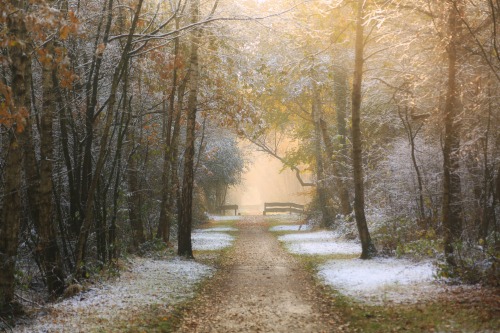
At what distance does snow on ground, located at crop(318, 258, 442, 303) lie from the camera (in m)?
8.88

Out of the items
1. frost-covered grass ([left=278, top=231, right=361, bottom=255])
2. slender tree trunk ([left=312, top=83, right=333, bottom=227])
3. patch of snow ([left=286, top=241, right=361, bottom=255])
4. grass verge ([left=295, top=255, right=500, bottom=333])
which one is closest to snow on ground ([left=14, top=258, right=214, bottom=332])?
grass verge ([left=295, top=255, right=500, bottom=333])

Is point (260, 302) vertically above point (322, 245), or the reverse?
point (322, 245)

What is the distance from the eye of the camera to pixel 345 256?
593 inches

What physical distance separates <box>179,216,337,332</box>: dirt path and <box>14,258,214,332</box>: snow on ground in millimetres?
653

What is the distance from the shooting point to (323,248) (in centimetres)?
1738

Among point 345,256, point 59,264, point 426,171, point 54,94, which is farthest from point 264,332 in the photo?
point 426,171

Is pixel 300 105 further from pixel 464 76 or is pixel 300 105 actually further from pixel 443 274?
pixel 443 274

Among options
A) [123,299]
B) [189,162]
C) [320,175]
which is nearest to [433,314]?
[123,299]

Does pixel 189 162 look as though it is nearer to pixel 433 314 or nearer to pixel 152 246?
pixel 152 246

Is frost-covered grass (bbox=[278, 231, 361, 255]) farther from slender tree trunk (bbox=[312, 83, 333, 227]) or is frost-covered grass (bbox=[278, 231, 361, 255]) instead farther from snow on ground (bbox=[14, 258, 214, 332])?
snow on ground (bbox=[14, 258, 214, 332])

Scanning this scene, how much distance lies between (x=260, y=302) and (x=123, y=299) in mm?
2544

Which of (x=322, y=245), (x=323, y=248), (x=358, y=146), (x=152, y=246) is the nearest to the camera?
(x=358, y=146)

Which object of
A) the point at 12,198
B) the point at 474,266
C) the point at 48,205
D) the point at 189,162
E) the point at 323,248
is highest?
the point at 189,162

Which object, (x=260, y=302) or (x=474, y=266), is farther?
(x=260, y=302)
